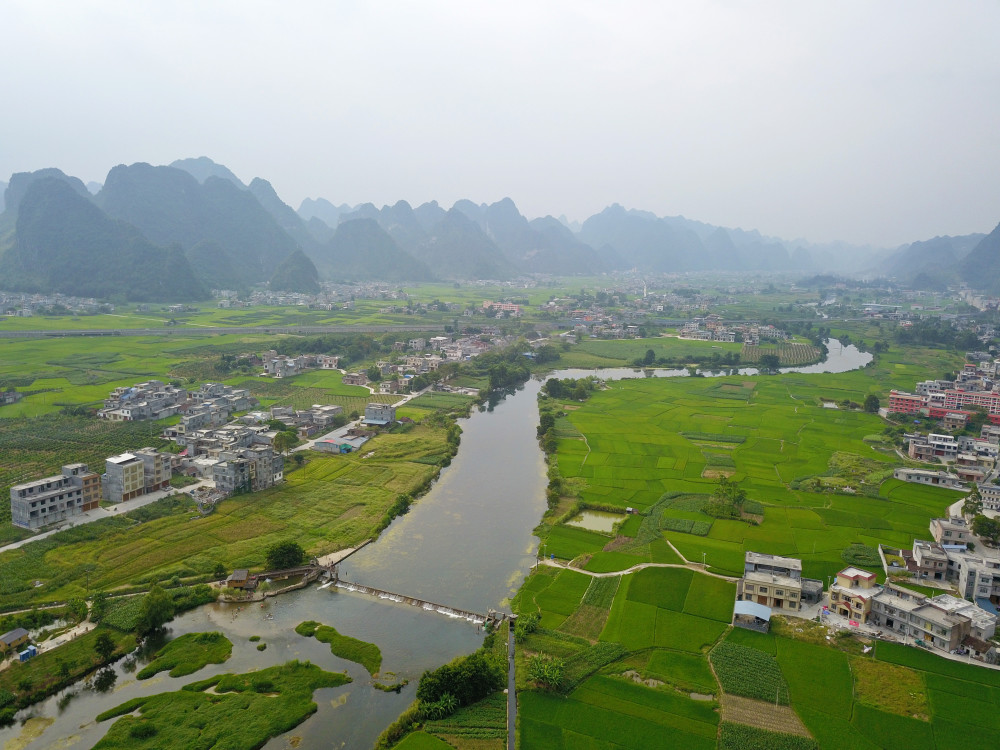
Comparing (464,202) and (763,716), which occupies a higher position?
(464,202)

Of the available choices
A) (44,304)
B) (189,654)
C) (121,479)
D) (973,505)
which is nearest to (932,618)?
(973,505)

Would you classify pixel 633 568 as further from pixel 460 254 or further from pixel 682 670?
pixel 460 254

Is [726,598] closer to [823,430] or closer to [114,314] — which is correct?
[823,430]

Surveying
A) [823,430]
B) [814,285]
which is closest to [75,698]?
[823,430]

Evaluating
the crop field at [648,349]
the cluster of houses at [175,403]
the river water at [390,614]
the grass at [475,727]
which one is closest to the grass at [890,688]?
the grass at [475,727]

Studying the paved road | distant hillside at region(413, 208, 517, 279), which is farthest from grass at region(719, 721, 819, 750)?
distant hillside at region(413, 208, 517, 279)
